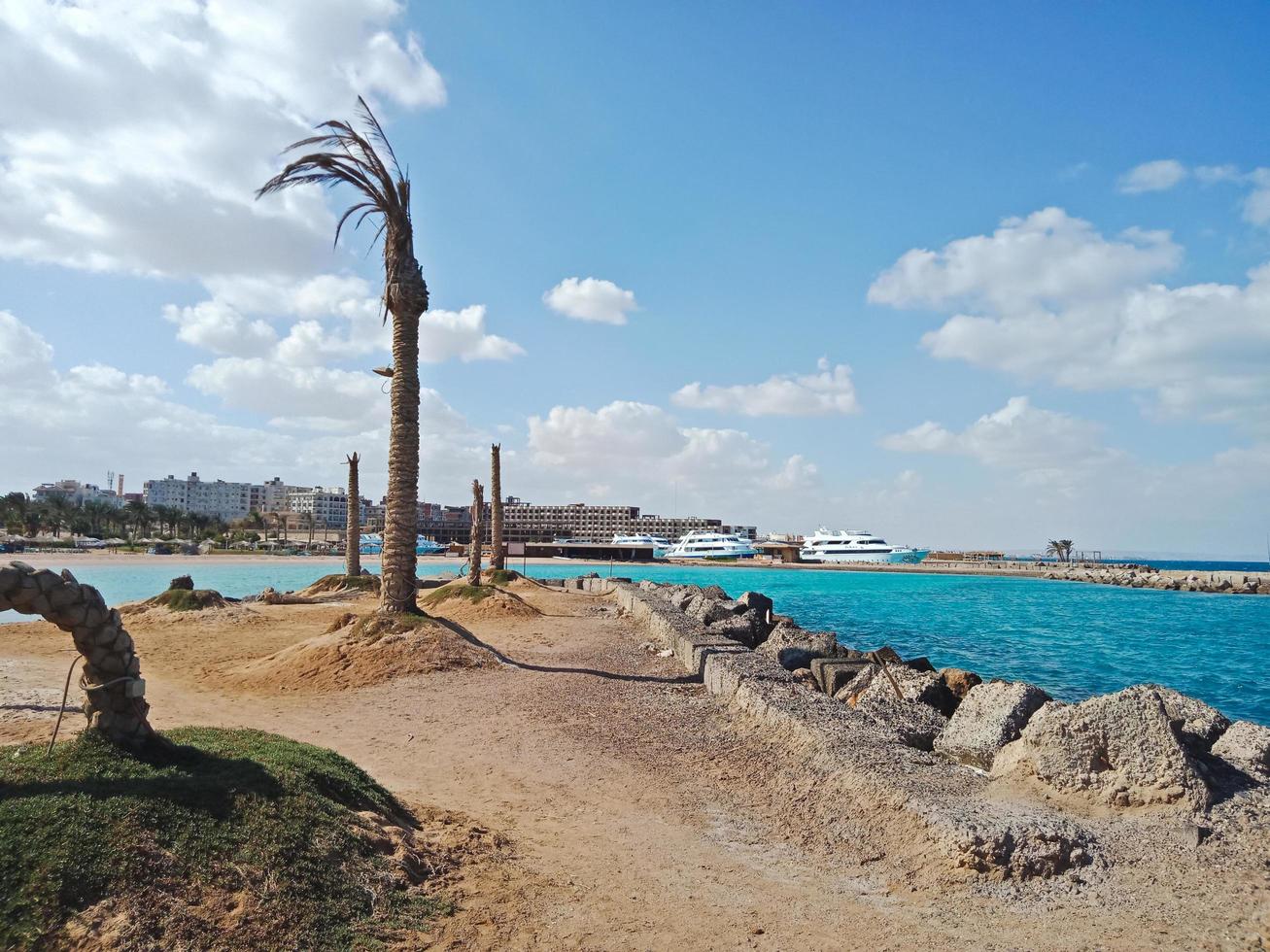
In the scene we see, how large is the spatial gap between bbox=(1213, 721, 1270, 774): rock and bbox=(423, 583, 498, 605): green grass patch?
16.8 meters

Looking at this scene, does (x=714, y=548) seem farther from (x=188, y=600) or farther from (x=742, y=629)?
(x=188, y=600)

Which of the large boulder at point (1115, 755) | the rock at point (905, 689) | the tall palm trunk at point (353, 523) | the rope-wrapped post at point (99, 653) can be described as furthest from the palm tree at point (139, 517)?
the large boulder at point (1115, 755)

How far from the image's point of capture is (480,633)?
56.1 feet

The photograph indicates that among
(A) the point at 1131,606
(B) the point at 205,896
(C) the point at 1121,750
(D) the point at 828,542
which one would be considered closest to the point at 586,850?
(B) the point at 205,896

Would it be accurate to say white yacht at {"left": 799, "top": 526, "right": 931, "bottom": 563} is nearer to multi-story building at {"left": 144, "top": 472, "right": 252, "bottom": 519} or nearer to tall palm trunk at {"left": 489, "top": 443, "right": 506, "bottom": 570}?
tall palm trunk at {"left": 489, "top": 443, "right": 506, "bottom": 570}

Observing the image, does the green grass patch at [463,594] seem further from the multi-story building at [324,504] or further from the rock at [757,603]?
the multi-story building at [324,504]

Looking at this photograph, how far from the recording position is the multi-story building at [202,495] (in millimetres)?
179500

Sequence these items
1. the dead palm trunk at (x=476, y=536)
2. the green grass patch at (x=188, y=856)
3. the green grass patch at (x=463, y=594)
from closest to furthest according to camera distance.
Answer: the green grass patch at (x=188, y=856) → the green grass patch at (x=463, y=594) → the dead palm trunk at (x=476, y=536)

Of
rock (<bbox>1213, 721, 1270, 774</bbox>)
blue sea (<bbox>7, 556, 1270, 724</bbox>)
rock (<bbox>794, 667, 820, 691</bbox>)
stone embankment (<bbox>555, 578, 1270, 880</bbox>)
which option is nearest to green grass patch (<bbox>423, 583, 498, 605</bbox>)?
rock (<bbox>794, 667, 820, 691</bbox>)

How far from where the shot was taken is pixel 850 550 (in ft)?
332

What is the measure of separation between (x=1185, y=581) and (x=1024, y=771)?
7390 cm

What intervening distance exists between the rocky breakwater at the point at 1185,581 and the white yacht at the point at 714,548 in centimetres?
3876

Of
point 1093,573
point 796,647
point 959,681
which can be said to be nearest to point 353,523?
point 796,647

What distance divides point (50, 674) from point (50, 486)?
219 m
